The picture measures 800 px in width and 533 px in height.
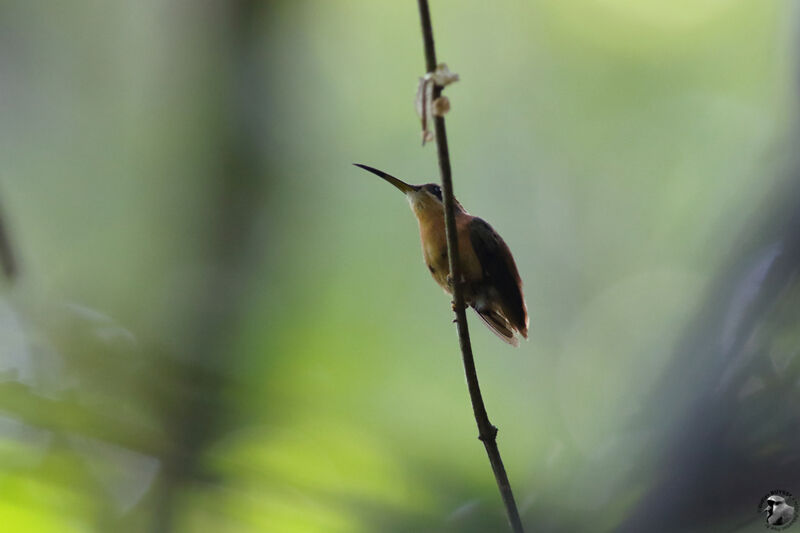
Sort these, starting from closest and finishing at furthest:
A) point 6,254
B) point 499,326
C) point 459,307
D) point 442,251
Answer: point 459,307
point 6,254
point 442,251
point 499,326

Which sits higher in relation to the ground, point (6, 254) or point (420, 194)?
point (420, 194)

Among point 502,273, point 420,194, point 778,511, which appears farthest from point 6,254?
point 778,511

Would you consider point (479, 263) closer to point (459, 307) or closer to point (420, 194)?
point (420, 194)

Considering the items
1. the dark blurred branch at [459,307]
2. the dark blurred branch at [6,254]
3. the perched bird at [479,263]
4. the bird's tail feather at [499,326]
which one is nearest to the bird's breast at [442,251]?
the perched bird at [479,263]

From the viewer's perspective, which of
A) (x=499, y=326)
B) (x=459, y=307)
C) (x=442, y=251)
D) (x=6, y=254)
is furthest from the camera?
(x=499, y=326)

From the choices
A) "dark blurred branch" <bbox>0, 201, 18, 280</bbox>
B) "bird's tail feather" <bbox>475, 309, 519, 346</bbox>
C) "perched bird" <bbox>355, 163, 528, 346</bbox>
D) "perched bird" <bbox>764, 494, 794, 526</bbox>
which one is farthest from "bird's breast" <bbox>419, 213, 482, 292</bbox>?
"dark blurred branch" <bbox>0, 201, 18, 280</bbox>

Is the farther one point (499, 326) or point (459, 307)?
point (499, 326)
